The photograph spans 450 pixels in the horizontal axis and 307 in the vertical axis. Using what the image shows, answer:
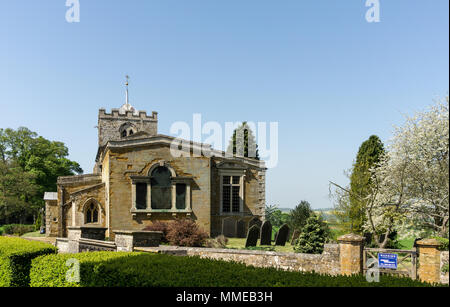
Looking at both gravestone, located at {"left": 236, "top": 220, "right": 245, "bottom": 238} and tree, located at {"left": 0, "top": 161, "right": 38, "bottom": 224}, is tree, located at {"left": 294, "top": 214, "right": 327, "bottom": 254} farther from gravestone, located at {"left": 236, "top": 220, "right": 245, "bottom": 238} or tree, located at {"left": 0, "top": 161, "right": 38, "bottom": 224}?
tree, located at {"left": 0, "top": 161, "right": 38, "bottom": 224}

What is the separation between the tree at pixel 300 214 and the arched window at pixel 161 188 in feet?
32.2

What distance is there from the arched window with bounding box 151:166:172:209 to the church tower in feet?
62.9

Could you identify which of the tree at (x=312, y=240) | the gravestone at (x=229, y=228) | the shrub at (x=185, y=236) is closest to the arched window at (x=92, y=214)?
the shrub at (x=185, y=236)

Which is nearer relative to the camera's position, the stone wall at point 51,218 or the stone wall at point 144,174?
the stone wall at point 144,174

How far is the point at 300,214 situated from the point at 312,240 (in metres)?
9.24

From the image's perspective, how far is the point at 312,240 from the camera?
17453 mm

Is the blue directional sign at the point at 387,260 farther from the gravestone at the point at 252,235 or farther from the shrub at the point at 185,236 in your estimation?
the shrub at the point at 185,236

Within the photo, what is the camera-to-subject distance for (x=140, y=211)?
2364 centimetres

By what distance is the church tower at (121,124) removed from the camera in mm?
43278

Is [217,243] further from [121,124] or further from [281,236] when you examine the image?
[121,124]

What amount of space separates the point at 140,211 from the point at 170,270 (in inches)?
657

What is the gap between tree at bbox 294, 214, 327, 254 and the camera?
17203mm

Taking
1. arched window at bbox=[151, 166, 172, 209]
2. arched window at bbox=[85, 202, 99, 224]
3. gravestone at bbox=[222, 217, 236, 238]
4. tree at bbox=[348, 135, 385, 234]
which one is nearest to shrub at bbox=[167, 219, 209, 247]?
Answer: arched window at bbox=[151, 166, 172, 209]
